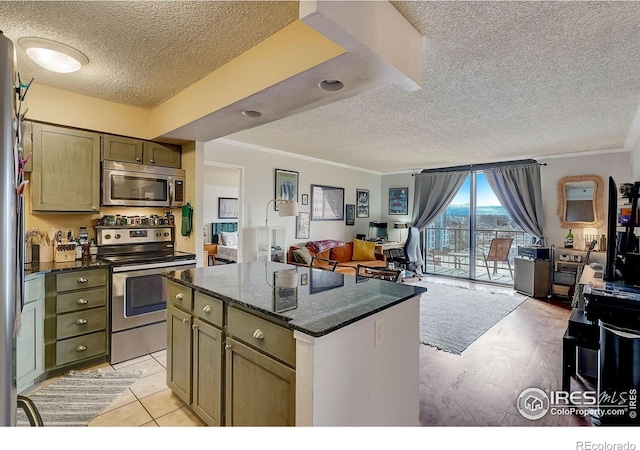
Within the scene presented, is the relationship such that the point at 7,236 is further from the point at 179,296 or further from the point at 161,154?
the point at 161,154

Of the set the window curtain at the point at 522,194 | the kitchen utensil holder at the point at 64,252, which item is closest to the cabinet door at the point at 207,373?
the kitchen utensil holder at the point at 64,252

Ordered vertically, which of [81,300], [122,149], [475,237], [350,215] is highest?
[122,149]

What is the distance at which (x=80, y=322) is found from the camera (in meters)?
2.65

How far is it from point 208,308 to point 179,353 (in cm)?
55

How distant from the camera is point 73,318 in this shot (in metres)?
2.62

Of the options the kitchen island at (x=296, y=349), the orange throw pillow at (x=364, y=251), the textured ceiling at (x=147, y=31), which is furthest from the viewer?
the orange throw pillow at (x=364, y=251)

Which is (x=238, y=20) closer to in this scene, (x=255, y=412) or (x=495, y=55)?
(x=495, y=55)

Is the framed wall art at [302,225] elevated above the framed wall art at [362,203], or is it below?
below

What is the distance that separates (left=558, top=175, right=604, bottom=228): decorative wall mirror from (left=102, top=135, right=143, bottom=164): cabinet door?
6.32 m

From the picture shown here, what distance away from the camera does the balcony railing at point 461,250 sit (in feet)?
20.0

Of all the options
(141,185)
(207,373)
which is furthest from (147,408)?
(141,185)

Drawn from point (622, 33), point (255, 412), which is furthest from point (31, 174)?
point (622, 33)

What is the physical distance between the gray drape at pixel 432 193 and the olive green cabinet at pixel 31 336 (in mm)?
6347

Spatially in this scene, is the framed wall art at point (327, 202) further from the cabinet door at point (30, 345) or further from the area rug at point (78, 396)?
the cabinet door at point (30, 345)
